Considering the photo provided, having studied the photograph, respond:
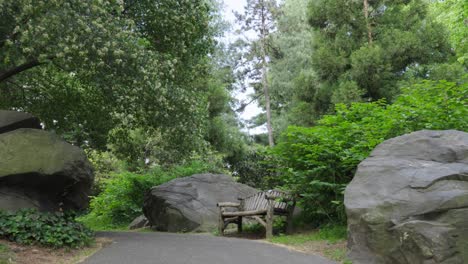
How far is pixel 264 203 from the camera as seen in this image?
1127 centimetres

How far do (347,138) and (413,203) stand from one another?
3.63 metres

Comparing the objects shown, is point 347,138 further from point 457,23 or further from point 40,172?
point 457,23

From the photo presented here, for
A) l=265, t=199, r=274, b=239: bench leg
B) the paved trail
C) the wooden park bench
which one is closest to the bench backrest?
the wooden park bench

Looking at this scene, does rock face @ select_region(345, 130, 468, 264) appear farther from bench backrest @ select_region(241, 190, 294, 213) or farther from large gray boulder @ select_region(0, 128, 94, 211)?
large gray boulder @ select_region(0, 128, 94, 211)

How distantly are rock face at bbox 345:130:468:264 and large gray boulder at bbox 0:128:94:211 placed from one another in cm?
605

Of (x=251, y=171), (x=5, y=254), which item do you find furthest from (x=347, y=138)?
(x=251, y=171)

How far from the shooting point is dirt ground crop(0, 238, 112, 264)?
6996mm

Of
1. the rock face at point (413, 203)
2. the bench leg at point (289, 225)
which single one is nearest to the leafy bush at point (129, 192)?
the bench leg at point (289, 225)

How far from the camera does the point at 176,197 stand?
14.2 m

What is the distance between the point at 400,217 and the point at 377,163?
1259 mm

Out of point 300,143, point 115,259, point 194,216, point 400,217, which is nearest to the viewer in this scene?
point 400,217

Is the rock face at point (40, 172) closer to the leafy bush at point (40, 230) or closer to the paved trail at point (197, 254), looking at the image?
the leafy bush at point (40, 230)

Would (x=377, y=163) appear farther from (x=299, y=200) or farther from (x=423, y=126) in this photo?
(x=299, y=200)

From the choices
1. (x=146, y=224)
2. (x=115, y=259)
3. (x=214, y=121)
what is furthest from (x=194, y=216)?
(x=214, y=121)
